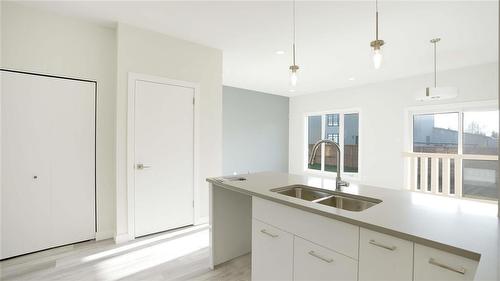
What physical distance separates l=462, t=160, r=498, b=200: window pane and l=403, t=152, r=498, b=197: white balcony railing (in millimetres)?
126

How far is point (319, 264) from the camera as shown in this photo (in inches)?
59.3

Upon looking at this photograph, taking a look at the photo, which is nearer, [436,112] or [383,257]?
[383,257]

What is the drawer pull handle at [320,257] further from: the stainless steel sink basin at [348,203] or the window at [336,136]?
the window at [336,136]

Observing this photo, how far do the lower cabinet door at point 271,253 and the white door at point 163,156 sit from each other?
1.70 metres

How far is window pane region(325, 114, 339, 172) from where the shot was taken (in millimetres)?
6414

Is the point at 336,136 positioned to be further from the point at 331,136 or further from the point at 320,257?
the point at 320,257

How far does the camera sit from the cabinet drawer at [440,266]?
1036mm

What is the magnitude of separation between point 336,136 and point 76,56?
5582mm

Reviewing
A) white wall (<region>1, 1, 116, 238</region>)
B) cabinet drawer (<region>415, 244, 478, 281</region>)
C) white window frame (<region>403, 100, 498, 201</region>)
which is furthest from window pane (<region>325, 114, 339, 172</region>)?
cabinet drawer (<region>415, 244, 478, 281</region>)

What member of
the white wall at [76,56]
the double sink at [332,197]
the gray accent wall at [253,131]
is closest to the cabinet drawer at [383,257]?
the double sink at [332,197]

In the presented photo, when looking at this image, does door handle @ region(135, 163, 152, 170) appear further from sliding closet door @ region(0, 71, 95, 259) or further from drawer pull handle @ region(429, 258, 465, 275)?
drawer pull handle @ region(429, 258, 465, 275)

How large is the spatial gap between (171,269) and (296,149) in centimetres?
537

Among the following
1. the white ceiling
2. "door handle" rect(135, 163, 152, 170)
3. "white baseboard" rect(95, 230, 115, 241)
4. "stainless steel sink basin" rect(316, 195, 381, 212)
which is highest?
the white ceiling

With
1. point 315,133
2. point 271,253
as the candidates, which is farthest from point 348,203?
point 315,133
